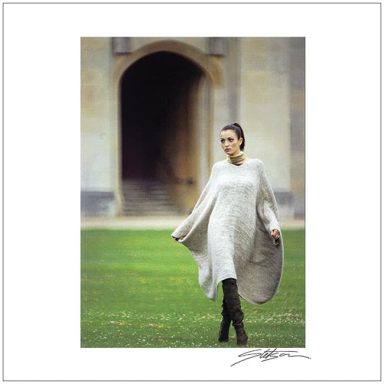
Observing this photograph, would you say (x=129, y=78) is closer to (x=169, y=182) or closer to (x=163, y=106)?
(x=163, y=106)

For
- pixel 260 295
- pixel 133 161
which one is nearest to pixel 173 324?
pixel 260 295

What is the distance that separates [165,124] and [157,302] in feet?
5.05

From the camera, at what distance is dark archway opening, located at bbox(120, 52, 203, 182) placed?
7.84 metres

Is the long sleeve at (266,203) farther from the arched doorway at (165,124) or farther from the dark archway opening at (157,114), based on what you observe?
the dark archway opening at (157,114)

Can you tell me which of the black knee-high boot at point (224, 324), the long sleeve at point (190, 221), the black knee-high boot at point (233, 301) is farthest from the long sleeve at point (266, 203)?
the black knee-high boot at point (224, 324)

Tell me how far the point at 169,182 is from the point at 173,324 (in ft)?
3.97

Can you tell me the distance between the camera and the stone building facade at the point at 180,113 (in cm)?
748

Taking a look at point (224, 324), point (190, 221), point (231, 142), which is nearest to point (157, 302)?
point (224, 324)

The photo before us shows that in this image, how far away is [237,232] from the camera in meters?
6.91
